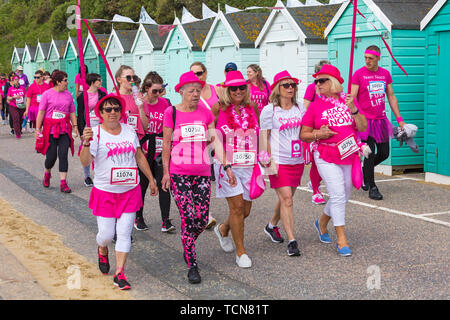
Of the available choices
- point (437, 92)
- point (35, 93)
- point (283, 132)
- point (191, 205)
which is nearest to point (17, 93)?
point (35, 93)

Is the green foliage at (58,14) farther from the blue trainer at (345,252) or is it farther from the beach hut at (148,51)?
the blue trainer at (345,252)

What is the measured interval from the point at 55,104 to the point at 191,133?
529cm

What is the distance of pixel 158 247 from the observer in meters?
6.90

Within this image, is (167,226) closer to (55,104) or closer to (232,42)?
(55,104)

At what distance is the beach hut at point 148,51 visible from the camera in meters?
22.4

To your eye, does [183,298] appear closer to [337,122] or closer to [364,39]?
[337,122]

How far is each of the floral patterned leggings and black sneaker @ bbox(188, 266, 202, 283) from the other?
0.04 meters

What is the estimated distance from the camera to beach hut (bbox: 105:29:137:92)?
82.0 feet

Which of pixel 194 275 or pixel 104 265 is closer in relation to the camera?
pixel 194 275

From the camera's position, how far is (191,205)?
19.0ft

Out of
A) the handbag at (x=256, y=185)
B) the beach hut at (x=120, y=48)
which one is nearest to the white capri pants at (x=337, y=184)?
the handbag at (x=256, y=185)

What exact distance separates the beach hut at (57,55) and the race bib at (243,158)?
27.7 meters

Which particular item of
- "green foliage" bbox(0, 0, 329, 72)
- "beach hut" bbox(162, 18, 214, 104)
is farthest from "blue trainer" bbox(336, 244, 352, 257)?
"green foliage" bbox(0, 0, 329, 72)
